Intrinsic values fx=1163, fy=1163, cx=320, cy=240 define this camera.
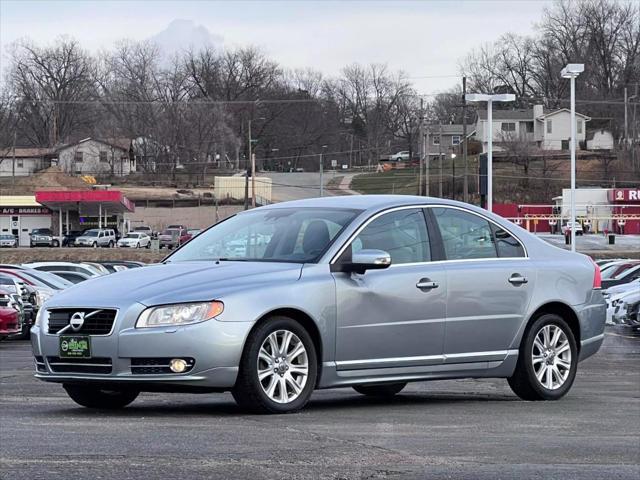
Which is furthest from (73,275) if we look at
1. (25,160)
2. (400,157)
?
(400,157)

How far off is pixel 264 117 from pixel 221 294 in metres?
125

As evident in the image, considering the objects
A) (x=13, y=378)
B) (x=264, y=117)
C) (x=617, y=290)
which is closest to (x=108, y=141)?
(x=264, y=117)

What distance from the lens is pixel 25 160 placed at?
120 meters

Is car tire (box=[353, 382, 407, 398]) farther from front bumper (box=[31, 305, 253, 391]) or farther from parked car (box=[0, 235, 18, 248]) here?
parked car (box=[0, 235, 18, 248])

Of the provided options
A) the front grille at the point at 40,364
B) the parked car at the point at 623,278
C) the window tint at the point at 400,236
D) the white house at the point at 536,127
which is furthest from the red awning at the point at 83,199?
the front grille at the point at 40,364

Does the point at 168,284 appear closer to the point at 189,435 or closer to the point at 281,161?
A: the point at 189,435

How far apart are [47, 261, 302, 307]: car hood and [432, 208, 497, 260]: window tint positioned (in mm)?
1625

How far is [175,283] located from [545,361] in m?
3.65

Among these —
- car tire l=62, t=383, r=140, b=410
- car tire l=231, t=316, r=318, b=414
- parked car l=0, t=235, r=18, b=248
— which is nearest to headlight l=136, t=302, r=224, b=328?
car tire l=231, t=316, r=318, b=414

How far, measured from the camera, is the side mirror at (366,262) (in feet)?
29.0

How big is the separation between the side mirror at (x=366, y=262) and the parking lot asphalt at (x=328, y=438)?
110 centimetres

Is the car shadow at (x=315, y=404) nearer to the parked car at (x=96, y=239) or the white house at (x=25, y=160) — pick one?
the parked car at (x=96, y=239)

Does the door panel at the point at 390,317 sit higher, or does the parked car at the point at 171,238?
the door panel at the point at 390,317

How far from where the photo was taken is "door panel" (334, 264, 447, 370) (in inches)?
353
